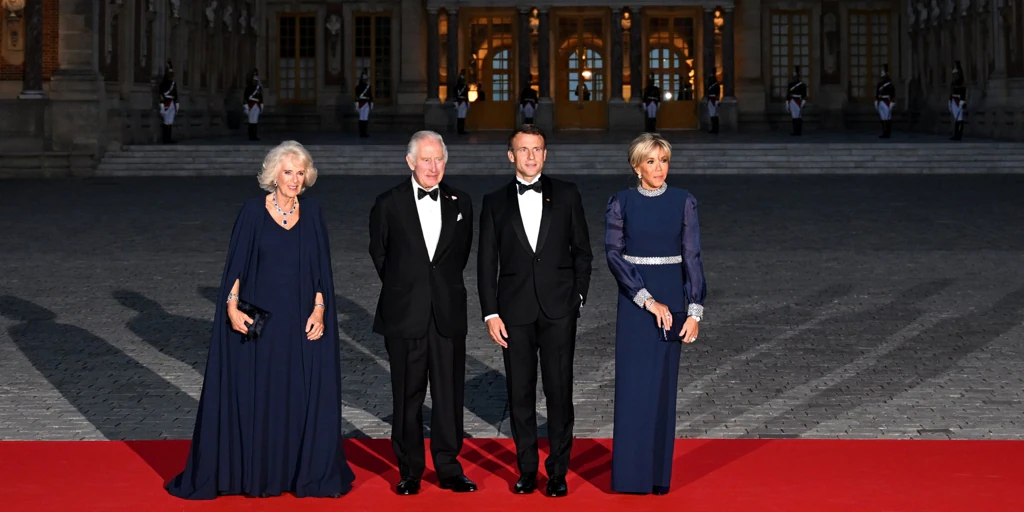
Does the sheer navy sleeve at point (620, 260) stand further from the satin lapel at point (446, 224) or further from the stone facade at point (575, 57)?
the stone facade at point (575, 57)

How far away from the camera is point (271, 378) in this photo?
570cm

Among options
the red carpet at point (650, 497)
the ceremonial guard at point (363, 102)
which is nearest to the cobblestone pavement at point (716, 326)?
the red carpet at point (650, 497)

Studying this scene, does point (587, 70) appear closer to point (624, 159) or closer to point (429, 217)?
point (624, 159)

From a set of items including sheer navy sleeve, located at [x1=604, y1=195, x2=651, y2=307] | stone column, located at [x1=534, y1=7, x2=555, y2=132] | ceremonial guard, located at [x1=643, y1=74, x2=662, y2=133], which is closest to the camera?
sheer navy sleeve, located at [x1=604, y1=195, x2=651, y2=307]

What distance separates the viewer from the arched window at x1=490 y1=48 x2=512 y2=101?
39.2 metres

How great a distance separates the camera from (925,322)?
1020 centimetres

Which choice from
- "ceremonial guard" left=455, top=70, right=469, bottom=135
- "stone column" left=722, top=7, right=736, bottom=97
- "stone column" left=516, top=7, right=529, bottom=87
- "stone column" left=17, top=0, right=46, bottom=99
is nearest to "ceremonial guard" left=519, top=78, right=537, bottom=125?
"ceremonial guard" left=455, top=70, right=469, bottom=135

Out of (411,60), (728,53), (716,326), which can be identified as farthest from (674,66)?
(716,326)

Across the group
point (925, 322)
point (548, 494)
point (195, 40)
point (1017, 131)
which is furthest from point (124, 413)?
point (195, 40)

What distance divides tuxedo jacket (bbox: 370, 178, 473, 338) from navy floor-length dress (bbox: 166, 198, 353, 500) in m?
0.30

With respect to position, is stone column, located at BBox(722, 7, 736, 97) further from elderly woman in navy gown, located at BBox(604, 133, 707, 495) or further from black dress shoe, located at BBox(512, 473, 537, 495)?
black dress shoe, located at BBox(512, 473, 537, 495)

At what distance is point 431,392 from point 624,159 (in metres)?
21.6

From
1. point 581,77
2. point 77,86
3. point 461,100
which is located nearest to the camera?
point 77,86

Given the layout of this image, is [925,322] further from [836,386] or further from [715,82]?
[715,82]
